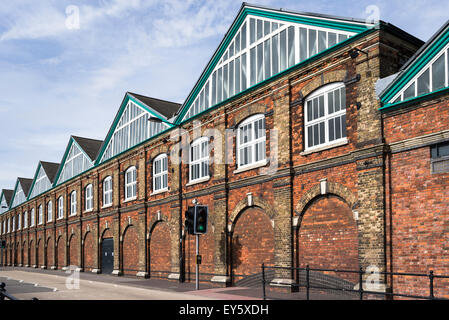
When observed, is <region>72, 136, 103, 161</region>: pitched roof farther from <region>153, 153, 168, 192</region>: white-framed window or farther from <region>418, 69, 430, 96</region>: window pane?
<region>418, 69, 430, 96</region>: window pane

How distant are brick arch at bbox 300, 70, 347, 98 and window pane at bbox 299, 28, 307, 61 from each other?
1.14m

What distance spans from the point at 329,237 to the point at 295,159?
3228 millimetres

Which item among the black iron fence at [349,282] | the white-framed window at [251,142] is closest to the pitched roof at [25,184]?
the white-framed window at [251,142]

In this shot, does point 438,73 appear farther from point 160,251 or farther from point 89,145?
point 89,145

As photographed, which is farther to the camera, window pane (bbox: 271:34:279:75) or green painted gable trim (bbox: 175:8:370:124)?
window pane (bbox: 271:34:279:75)

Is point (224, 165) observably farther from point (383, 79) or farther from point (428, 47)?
point (428, 47)

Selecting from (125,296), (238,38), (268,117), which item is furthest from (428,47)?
(125,296)

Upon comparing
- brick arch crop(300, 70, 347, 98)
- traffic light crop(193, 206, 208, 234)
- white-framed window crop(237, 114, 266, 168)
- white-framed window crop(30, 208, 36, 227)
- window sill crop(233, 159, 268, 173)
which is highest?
brick arch crop(300, 70, 347, 98)

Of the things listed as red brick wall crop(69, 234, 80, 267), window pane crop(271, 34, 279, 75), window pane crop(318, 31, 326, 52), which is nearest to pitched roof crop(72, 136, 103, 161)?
red brick wall crop(69, 234, 80, 267)

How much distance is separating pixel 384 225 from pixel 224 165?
8984 millimetres

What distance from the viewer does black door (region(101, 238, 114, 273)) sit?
33.3m

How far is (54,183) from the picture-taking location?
48.2 m

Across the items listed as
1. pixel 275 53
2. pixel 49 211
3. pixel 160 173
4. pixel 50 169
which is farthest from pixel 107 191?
pixel 50 169

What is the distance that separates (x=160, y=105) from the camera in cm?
3309
